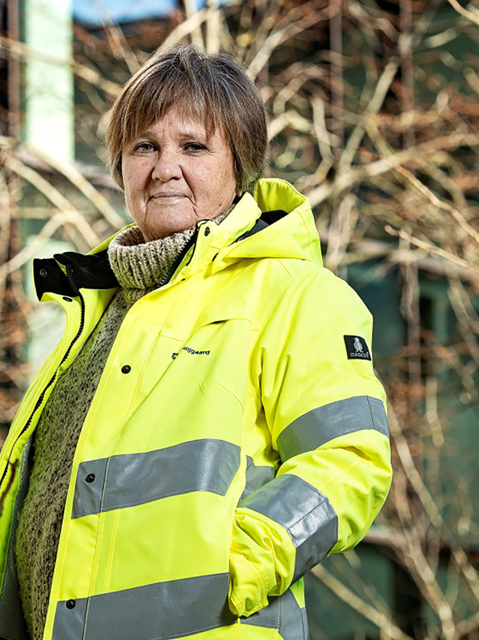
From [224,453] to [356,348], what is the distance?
12.2 inches

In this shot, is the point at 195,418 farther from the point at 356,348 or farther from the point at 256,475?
the point at 356,348

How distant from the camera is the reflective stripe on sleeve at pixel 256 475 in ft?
5.80

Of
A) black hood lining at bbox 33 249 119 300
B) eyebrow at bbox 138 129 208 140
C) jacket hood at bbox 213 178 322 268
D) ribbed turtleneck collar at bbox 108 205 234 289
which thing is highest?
eyebrow at bbox 138 129 208 140

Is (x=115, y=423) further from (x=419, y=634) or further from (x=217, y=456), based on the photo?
(x=419, y=634)

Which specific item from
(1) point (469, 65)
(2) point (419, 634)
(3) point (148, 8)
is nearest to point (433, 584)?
(2) point (419, 634)

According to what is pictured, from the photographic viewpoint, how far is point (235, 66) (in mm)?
2145

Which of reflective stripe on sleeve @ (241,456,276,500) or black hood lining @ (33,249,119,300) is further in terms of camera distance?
black hood lining @ (33,249,119,300)

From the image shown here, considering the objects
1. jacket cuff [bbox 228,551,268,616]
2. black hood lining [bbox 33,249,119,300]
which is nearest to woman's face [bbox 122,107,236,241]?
black hood lining [bbox 33,249,119,300]

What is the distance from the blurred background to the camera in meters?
5.79

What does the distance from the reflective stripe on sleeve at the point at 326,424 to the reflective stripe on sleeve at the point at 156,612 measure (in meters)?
0.27

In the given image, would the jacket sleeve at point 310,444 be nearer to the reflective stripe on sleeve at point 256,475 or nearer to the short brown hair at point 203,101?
the reflective stripe on sleeve at point 256,475

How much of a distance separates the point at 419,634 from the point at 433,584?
0.52 metres

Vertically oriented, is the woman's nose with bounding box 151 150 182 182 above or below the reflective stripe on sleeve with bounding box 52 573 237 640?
above

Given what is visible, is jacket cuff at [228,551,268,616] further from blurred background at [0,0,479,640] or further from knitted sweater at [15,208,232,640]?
blurred background at [0,0,479,640]
